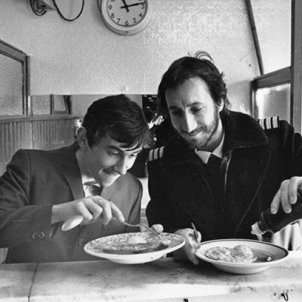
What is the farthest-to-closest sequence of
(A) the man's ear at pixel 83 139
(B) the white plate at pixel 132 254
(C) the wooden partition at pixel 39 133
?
(C) the wooden partition at pixel 39 133
(A) the man's ear at pixel 83 139
(B) the white plate at pixel 132 254

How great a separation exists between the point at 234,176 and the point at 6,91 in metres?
1.07

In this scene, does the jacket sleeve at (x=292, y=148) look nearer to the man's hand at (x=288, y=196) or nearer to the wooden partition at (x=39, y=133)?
the man's hand at (x=288, y=196)

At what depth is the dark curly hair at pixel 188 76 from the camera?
1.13 meters

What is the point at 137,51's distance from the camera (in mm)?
1842

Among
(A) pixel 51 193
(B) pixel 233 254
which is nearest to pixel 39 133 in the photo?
(A) pixel 51 193

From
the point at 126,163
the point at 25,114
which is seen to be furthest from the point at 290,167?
the point at 25,114

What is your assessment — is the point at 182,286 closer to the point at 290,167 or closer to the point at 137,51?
the point at 290,167

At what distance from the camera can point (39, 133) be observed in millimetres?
1794

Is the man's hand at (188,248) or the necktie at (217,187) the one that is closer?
the man's hand at (188,248)

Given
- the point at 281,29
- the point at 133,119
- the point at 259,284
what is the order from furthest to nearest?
1. the point at 281,29
2. the point at 133,119
3. the point at 259,284

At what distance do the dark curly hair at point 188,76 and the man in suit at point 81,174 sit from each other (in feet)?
0.42

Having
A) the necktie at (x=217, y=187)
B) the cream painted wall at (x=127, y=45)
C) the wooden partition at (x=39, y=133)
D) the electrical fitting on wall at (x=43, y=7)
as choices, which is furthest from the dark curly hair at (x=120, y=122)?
the electrical fitting on wall at (x=43, y=7)

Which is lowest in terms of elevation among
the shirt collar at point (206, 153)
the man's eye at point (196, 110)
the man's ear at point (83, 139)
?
the shirt collar at point (206, 153)

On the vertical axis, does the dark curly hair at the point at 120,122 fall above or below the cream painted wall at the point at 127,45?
below
